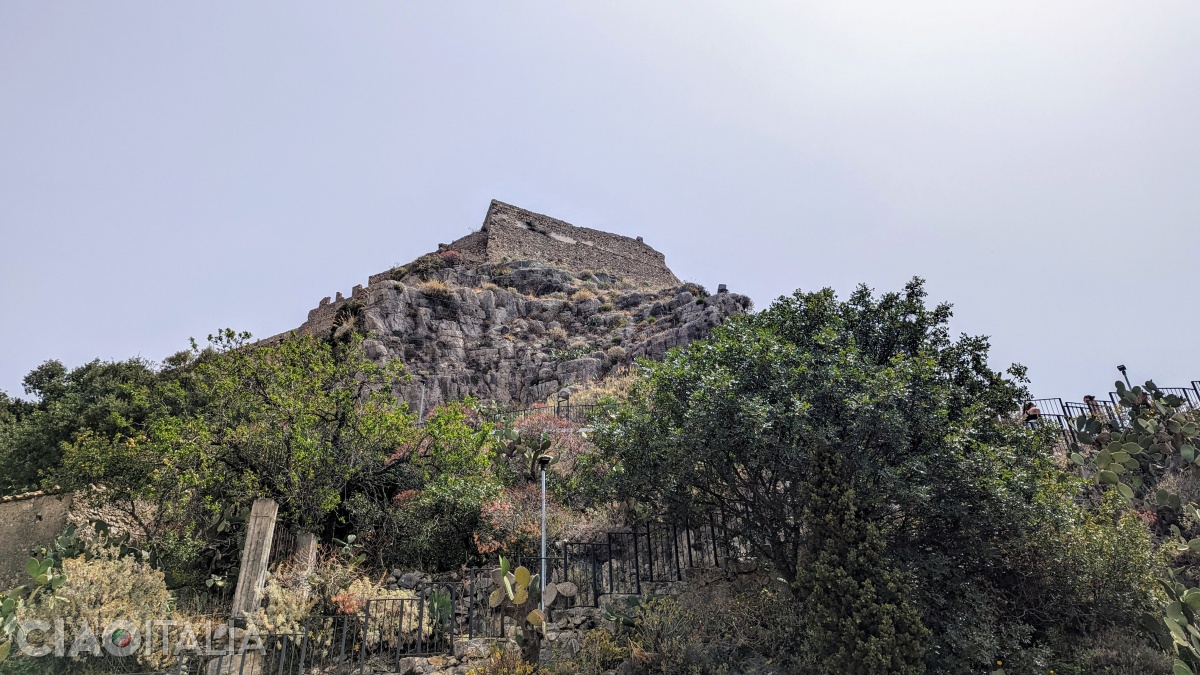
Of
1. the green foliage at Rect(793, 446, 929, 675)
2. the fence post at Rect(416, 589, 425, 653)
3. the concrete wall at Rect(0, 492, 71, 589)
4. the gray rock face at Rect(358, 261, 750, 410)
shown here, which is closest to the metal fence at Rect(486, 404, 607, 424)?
the gray rock face at Rect(358, 261, 750, 410)

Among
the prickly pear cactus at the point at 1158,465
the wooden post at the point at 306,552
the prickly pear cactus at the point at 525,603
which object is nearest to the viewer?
the prickly pear cactus at the point at 1158,465

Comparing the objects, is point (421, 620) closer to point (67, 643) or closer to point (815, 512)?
point (67, 643)

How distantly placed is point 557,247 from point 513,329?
10246mm

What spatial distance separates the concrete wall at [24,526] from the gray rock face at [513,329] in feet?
29.8

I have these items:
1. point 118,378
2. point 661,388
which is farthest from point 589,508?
point 118,378

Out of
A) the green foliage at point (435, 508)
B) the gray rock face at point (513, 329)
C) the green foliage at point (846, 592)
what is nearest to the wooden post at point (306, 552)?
the green foliage at point (435, 508)

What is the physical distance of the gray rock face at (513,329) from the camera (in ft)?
73.8

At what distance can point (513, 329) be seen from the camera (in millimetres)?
26109

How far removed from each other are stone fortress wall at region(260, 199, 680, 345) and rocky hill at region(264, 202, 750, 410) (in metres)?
0.13

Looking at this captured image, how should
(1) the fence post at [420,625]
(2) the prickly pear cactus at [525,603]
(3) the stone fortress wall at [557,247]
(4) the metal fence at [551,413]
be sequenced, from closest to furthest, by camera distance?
(2) the prickly pear cactus at [525,603]
(1) the fence post at [420,625]
(4) the metal fence at [551,413]
(3) the stone fortress wall at [557,247]

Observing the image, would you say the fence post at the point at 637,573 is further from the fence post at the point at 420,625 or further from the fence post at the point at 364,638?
the fence post at the point at 364,638

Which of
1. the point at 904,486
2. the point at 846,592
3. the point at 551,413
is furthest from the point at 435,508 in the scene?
the point at 904,486

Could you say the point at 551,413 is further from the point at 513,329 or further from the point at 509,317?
the point at 509,317

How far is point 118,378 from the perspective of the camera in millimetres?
19391
